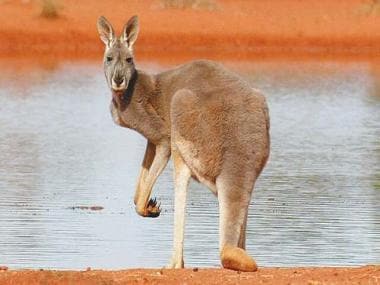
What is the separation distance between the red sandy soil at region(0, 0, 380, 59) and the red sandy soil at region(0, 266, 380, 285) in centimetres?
2587

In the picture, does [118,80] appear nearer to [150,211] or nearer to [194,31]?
[150,211]

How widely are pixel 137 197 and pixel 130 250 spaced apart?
5.53ft

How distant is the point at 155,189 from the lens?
15.0 meters

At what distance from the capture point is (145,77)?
9.71 m

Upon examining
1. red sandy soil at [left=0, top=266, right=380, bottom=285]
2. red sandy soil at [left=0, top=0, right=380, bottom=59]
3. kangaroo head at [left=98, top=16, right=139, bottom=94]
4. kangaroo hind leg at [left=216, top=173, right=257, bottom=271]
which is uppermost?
kangaroo head at [left=98, top=16, right=139, bottom=94]

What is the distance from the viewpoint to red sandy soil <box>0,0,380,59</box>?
35.5 m

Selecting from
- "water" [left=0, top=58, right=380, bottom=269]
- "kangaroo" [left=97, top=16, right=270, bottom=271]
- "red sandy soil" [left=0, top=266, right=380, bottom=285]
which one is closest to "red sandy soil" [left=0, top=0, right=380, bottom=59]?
"water" [left=0, top=58, right=380, bottom=269]

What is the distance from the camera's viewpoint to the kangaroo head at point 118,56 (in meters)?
9.52

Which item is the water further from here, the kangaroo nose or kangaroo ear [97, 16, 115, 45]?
kangaroo ear [97, 16, 115, 45]

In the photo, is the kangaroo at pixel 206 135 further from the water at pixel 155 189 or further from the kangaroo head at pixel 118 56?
the water at pixel 155 189

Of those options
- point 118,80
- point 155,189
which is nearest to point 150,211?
point 118,80

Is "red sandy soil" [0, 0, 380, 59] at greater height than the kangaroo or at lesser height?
lesser

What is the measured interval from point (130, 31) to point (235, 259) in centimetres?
226

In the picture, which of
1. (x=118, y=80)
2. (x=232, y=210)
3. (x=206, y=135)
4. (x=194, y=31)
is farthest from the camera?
(x=194, y=31)
